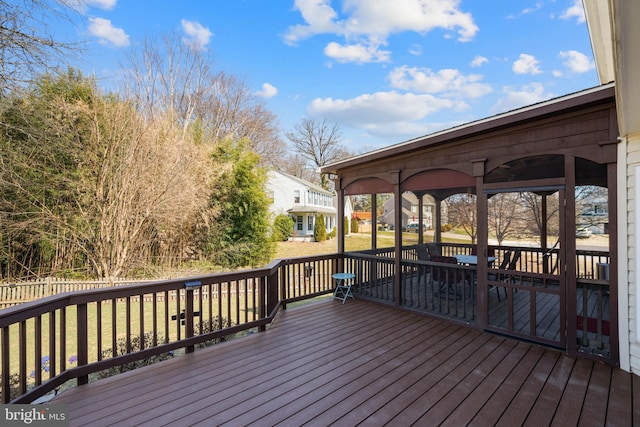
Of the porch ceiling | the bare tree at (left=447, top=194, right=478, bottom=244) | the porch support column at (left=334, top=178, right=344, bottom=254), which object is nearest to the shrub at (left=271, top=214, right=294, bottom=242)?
the bare tree at (left=447, top=194, right=478, bottom=244)

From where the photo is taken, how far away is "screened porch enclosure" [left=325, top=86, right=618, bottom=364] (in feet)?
10.2

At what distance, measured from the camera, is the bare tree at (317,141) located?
97.7ft

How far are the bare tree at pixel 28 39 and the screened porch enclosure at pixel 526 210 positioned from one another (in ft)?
16.6

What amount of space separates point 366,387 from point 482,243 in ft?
8.23

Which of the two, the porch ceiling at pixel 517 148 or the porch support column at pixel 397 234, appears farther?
the porch support column at pixel 397 234

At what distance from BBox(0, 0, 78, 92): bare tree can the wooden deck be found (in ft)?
16.4

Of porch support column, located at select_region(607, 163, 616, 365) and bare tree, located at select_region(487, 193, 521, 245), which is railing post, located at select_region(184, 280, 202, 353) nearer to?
bare tree, located at select_region(487, 193, 521, 245)

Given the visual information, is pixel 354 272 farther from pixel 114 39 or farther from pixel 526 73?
pixel 526 73

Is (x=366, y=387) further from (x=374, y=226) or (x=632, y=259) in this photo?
(x=374, y=226)

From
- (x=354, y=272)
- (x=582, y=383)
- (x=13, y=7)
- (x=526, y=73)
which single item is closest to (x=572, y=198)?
(x=582, y=383)

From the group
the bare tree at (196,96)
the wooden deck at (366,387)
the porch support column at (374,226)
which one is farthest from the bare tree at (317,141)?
the wooden deck at (366,387)

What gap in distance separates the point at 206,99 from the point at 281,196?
28.4 ft

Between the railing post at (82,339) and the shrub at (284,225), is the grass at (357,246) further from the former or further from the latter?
the railing post at (82,339)

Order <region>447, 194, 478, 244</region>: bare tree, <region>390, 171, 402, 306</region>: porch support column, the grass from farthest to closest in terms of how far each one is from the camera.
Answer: the grass < <region>447, 194, 478, 244</region>: bare tree < <region>390, 171, 402, 306</region>: porch support column
